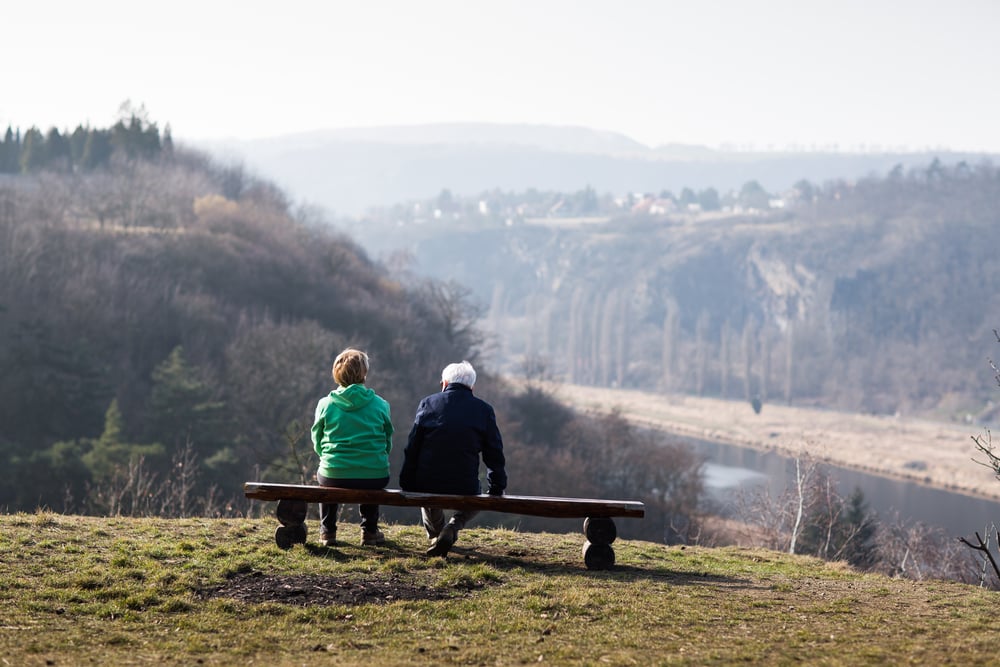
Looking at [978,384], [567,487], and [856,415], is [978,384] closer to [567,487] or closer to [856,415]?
[856,415]

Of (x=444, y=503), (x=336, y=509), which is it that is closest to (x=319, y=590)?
(x=444, y=503)

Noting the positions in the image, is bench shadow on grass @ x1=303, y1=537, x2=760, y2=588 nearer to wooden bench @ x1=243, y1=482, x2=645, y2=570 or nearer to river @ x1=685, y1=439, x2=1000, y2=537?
wooden bench @ x1=243, y1=482, x2=645, y2=570

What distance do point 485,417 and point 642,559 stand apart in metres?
2.62

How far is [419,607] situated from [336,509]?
2524 millimetres

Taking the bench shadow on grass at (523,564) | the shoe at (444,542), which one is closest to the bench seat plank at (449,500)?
the shoe at (444,542)

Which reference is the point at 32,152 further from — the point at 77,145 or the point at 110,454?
the point at 110,454

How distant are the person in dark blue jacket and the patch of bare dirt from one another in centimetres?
122

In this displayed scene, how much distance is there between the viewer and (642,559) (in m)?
12.7

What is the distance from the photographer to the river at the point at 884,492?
79.7 m

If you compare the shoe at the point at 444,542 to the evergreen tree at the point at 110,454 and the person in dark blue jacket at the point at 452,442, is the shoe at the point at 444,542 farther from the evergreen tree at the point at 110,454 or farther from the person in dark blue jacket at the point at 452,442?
the evergreen tree at the point at 110,454

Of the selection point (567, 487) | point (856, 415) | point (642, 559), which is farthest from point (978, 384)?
point (642, 559)

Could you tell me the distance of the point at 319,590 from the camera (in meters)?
Answer: 10.0

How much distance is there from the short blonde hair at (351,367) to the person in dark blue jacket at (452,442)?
683 millimetres

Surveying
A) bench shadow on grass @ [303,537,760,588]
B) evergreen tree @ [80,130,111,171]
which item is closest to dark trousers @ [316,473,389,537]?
bench shadow on grass @ [303,537,760,588]
